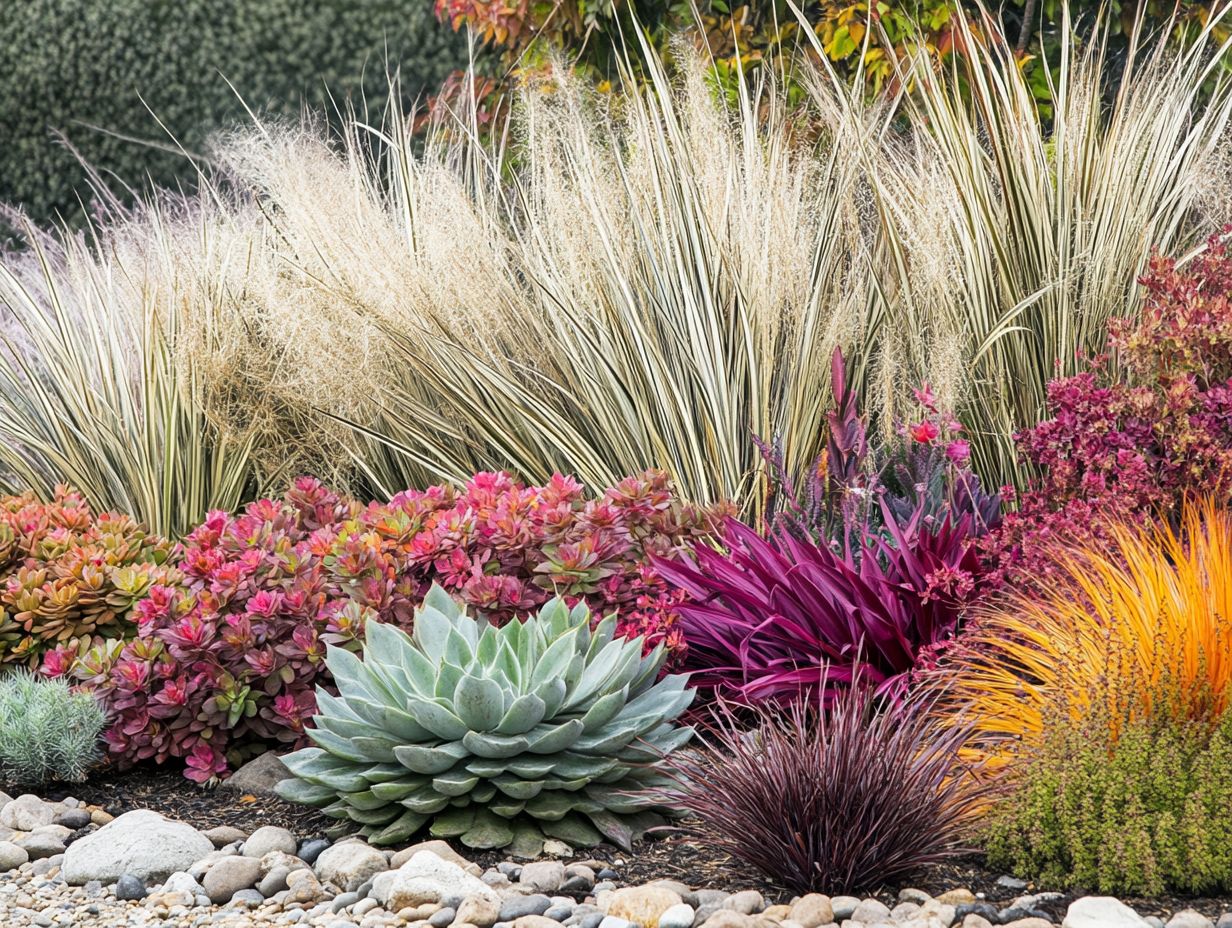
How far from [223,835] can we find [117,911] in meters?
0.37

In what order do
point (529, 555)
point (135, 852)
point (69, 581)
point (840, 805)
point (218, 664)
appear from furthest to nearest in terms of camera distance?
point (69, 581) < point (529, 555) < point (218, 664) < point (135, 852) < point (840, 805)

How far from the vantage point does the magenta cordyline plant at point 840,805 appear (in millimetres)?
2875

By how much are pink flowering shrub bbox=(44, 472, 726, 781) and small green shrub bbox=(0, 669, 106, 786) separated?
98 mm

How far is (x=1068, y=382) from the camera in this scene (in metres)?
3.93

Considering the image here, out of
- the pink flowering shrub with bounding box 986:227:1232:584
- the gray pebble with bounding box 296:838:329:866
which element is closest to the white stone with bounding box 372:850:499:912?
the gray pebble with bounding box 296:838:329:866

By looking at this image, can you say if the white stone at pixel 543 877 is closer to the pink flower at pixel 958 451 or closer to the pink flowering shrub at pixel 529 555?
the pink flowering shrub at pixel 529 555

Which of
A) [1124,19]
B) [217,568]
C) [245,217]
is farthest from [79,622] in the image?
[1124,19]

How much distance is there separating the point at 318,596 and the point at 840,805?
1696mm

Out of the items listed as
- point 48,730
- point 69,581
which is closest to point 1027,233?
point 69,581

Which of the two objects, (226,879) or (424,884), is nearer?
(424,884)

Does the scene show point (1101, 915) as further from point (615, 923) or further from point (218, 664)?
point (218, 664)

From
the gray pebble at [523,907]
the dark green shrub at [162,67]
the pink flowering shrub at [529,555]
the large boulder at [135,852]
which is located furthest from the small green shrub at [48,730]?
the dark green shrub at [162,67]

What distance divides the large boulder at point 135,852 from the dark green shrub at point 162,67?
1038cm

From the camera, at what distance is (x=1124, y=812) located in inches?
111
